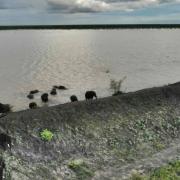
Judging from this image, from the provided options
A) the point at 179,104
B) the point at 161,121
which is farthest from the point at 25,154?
the point at 179,104

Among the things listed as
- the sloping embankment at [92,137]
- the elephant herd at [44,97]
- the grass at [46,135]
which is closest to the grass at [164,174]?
the sloping embankment at [92,137]

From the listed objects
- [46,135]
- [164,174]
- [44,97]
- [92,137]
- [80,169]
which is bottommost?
[44,97]

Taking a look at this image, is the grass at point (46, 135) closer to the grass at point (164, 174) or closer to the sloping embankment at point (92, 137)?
the sloping embankment at point (92, 137)

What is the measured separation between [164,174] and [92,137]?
1560mm

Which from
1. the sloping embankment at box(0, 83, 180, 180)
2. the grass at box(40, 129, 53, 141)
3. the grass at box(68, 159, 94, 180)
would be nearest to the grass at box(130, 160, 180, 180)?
the sloping embankment at box(0, 83, 180, 180)

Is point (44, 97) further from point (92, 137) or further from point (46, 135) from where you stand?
point (46, 135)

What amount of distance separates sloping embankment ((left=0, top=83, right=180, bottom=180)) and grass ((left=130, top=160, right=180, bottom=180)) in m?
0.21

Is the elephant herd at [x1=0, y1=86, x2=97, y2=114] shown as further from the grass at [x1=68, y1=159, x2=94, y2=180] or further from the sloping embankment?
the grass at [x1=68, y1=159, x2=94, y2=180]

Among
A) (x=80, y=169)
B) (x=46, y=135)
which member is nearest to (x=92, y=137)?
(x=80, y=169)

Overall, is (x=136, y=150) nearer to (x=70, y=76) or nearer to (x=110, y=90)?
(x=110, y=90)

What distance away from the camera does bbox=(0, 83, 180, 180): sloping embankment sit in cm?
755

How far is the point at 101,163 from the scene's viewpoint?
323 inches

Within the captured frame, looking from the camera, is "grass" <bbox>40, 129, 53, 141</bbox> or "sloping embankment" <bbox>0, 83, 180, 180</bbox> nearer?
"sloping embankment" <bbox>0, 83, 180, 180</bbox>

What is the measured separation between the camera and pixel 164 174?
8.09m
